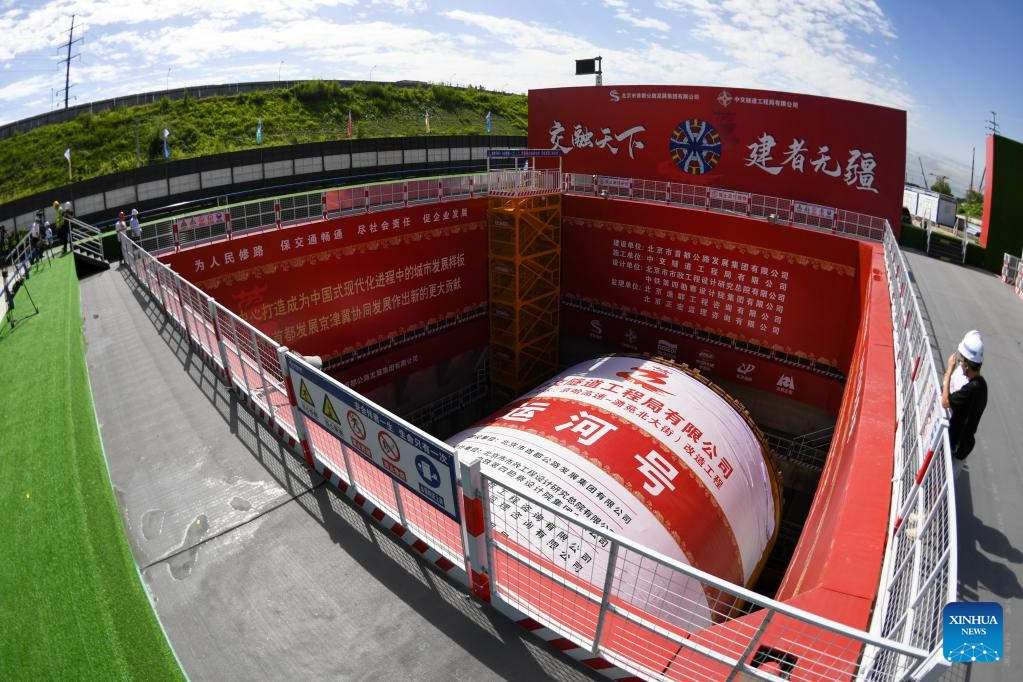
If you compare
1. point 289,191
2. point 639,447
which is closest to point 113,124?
point 289,191

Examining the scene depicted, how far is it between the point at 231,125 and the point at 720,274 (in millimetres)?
30702

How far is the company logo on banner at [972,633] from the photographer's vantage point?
9.50ft

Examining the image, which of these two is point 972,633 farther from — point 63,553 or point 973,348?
point 63,553

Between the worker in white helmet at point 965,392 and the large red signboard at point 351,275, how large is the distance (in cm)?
1504

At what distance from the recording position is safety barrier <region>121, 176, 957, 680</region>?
11.6 feet

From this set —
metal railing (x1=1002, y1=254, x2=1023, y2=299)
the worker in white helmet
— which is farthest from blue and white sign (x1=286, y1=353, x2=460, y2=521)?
metal railing (x1=1002, y1=254, x2=1023, y2=299)

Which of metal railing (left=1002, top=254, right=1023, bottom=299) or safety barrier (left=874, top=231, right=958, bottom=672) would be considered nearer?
safety barrier (left=874, top=231, right=958, bottom=672)

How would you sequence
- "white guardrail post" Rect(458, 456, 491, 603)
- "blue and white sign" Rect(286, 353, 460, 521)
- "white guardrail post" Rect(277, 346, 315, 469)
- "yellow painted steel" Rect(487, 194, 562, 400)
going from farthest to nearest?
1. "yellow painted steel" Rect(487, 194, 562, 400)
2. "white guardrail post" Rect(277, 346, 315, 469)
3. "blue and white sign" Rect(286, 353, 460, 521)
4. "white guardrail post" Rect(458, 456, 491, 603)

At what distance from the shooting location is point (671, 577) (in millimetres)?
4816

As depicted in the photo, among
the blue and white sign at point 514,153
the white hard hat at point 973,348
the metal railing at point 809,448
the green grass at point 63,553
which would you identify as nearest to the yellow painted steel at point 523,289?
the blue and white sign at point 514,153

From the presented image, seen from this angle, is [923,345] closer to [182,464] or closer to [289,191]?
[182,464]

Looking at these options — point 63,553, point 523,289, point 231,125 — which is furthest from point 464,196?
point 231,125

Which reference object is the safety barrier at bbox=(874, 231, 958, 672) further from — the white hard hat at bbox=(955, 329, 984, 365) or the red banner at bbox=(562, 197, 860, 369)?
the red banner at bbox=(562, 197, 860, 369)

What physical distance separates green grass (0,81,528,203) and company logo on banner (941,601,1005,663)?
35138mm
